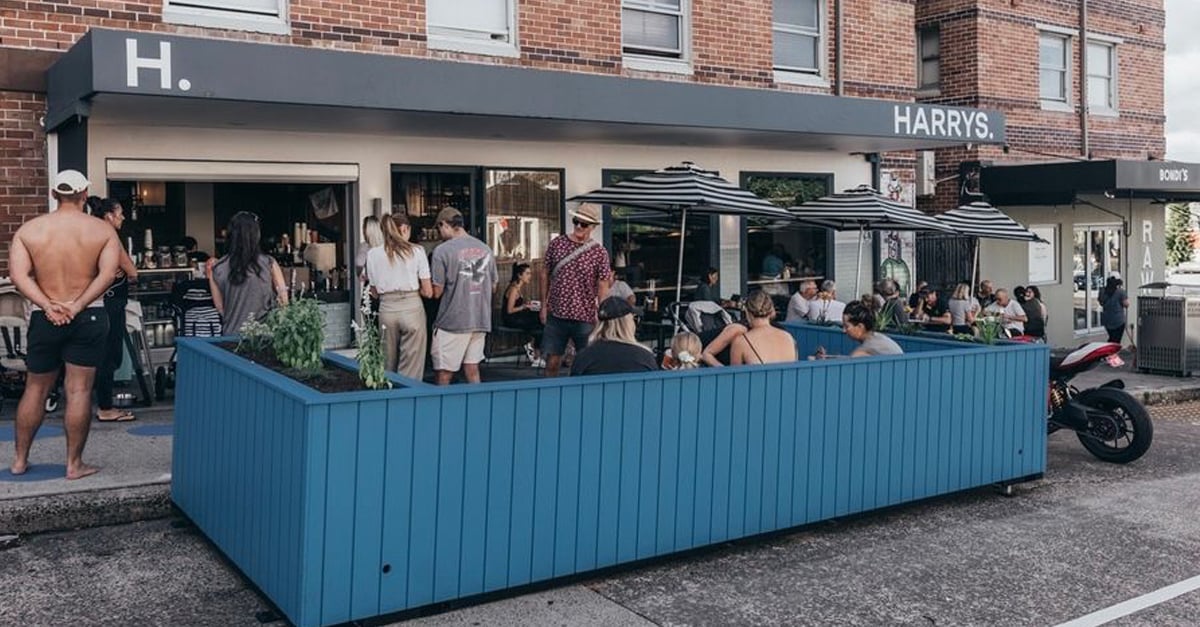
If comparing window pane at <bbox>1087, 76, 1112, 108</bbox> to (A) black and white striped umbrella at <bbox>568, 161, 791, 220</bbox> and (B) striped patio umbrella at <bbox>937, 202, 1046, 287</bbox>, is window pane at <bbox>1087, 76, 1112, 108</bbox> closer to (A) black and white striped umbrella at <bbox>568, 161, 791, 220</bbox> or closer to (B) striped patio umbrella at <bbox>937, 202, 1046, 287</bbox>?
(B) striped patio umbrella at <bbox>937, 202, 1046, 287</bbox>

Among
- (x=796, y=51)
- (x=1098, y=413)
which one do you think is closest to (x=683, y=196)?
(x=1098, y=413)

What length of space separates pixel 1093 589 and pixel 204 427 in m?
4.79

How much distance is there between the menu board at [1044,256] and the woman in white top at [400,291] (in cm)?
1421

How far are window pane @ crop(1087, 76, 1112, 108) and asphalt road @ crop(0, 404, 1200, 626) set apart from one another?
1537 cm

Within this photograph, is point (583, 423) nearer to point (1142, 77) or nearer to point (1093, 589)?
point (1093, 589)

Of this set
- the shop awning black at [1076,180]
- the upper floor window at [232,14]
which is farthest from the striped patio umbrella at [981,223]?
the upper floor window at [232,14]

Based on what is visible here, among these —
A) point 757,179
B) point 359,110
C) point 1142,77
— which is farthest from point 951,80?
point 359,110

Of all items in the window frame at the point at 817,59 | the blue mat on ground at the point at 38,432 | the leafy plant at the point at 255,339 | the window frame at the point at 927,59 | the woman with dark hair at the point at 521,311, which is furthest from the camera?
the window frame at the point at 927,59

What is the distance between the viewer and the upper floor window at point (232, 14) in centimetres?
1020

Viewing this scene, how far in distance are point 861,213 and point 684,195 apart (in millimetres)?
2932

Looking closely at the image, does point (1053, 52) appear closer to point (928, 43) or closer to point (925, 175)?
point (928, 43)

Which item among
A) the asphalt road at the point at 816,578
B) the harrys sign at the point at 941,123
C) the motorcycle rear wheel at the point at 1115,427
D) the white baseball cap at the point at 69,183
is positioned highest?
the harrys sign at the point at 941,123

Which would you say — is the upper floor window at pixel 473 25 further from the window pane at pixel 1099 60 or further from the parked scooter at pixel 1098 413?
the window pane at pixel 1099 60

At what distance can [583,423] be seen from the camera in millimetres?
5570
